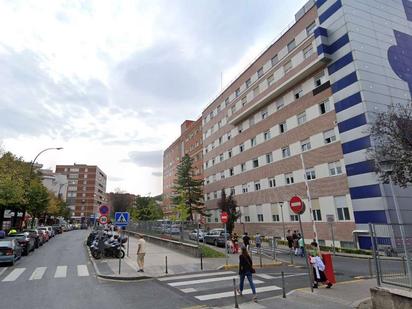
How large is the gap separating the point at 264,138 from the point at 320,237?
47.6 feet

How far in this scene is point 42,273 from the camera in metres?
14.0

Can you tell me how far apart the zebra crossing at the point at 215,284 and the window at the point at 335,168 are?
15807mm

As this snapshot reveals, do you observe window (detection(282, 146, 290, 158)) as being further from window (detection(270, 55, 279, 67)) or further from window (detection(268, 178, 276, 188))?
window (detection(270, 55, 279, 67))

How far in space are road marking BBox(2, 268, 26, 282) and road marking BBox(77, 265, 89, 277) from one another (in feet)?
8.49

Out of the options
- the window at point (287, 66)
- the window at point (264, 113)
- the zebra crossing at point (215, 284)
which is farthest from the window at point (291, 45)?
the zebra crossing at point (215, 284)

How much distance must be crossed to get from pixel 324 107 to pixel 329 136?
10.3 ft

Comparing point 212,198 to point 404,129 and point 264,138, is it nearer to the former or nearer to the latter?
point 264,138

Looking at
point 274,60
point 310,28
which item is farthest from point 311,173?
point 310,28

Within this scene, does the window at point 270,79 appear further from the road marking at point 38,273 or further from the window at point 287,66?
the road marking at point 38,273

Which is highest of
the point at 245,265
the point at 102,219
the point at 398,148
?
the point at 398,148

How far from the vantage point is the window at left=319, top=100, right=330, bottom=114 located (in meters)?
28.6

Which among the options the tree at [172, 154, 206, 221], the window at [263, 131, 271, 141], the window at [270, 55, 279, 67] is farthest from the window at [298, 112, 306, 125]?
the tree at [172, 154, 206, 221]

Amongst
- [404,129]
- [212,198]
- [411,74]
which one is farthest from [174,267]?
[212,198]

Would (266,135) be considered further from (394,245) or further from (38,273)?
(394,245)
